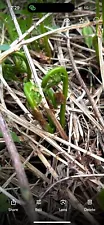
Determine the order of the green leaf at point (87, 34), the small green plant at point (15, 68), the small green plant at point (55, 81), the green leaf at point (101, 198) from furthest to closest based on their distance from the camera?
the green leaf at point (87, 34)
the small green plant at point (15, 68)
the small green plant at point (55, 81)
the green leaf at point (101, 198)

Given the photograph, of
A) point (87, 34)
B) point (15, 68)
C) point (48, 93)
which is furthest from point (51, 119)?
point (87, 34)

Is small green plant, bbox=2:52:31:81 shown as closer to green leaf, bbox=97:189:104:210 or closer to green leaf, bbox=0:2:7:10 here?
green leaf, bbox=0:2:7:10

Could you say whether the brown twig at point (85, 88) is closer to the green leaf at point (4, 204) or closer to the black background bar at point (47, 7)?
the black background bar at point (47, 7)

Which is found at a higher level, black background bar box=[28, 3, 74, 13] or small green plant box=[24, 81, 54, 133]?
black background bar box=[28, 3, 74, 13]

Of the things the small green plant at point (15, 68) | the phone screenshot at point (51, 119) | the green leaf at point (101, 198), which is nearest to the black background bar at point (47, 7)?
the phone screenshot at point (51, 119)

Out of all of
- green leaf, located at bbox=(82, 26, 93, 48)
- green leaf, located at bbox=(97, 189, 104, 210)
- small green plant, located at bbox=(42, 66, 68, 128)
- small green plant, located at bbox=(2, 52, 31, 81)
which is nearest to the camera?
green leaf, located at bbox=(97, 189, 104, 210)

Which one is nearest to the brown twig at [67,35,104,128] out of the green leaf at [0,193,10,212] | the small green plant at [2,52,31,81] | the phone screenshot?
the phone screenshot

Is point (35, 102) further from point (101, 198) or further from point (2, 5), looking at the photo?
point (2, 5)

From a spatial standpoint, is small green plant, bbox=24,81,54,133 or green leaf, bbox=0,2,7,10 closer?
small green plant, bbox=24,81,54,133

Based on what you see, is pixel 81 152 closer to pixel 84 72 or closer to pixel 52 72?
pixel 52 72

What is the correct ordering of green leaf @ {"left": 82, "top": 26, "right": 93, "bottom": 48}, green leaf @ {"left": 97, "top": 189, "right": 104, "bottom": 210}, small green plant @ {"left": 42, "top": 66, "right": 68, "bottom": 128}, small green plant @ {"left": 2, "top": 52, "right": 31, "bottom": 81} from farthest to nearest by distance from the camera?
green leaf @ {"left": 82, "top": 26, "right": 93, "bottom": 48}
small green plant @ {"left": 2, "top": 52, "right": 31, "bottom": 81}
small green plant @ {"left": 42, "top": 66, "right": 68, "bottom": 128}
green leaf @ {"left": 97, "top": 189, "right": 104, "bottom": 210}
